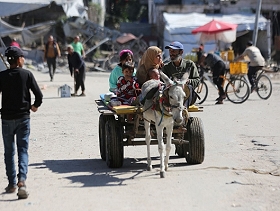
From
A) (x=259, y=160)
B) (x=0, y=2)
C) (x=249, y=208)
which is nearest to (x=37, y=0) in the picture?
(x=0, y=2)

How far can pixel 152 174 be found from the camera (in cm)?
904

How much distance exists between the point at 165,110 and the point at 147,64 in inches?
46.6

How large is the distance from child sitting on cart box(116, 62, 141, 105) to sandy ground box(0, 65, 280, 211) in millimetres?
1033

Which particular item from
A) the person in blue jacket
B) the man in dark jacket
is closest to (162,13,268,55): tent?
the man in dark jacket

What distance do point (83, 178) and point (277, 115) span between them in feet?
27.5

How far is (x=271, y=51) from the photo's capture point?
132ft

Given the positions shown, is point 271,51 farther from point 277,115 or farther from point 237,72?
point 277,115

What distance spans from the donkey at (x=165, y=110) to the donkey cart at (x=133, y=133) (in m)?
0.25

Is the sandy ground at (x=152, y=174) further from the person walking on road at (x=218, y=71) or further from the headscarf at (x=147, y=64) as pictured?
the person walking on road at (x=218, y=71)

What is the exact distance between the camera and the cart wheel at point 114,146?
9.41 meters

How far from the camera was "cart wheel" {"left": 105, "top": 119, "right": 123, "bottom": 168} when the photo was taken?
941 cm

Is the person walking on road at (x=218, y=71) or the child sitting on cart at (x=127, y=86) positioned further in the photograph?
the person walking on road at (x=218, y=71)

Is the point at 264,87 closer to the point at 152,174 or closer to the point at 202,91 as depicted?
the point at 202,91

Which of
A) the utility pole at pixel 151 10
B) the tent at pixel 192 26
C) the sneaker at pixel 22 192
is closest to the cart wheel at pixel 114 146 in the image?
the sneaker at pixel 22 192
